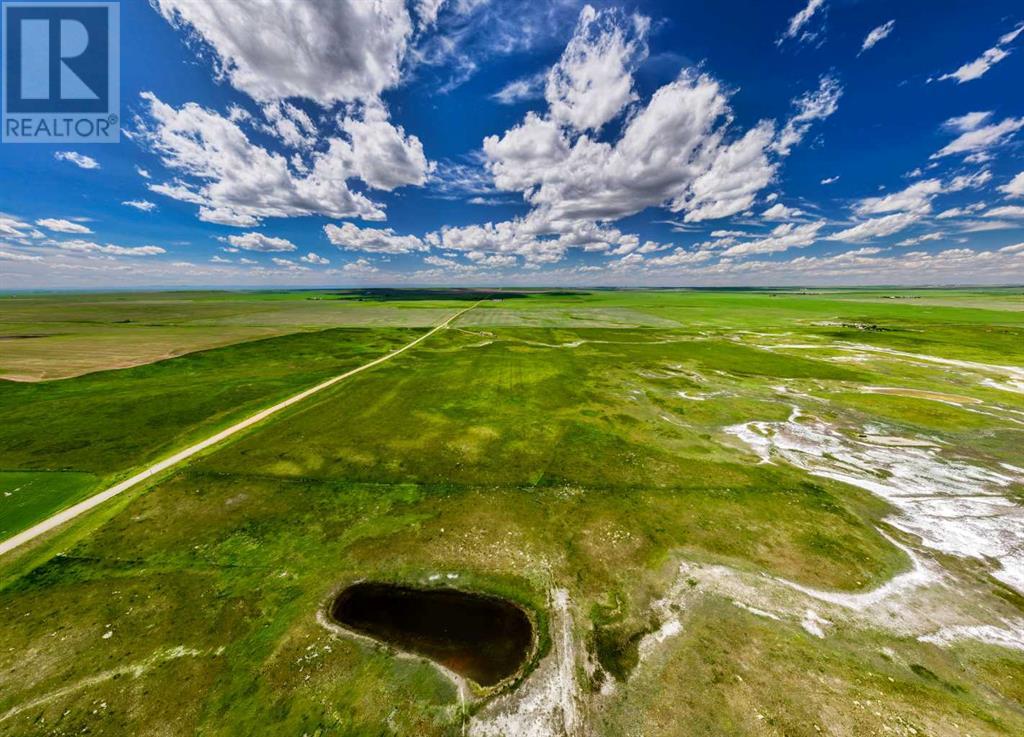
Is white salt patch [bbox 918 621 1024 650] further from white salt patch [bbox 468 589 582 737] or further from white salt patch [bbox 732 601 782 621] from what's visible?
white salt patch [bbox 468 589 582 737]

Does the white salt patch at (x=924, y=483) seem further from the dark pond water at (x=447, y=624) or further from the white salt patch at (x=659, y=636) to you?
the dark pond water at (x=447, y=624)

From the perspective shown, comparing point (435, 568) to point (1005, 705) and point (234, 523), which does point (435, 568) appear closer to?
point (234, 523)

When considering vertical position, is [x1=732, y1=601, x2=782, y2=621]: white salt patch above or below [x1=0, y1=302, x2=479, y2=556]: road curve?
above

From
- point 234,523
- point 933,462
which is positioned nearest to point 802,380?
point 933,462

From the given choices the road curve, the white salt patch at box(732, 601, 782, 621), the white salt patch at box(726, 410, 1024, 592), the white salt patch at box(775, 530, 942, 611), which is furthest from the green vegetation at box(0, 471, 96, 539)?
the white salt patch at box(726, 410, 1024, 592)

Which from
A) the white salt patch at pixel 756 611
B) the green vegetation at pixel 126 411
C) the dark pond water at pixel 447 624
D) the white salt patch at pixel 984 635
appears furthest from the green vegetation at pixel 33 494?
the white salt patch at pixel 984 635

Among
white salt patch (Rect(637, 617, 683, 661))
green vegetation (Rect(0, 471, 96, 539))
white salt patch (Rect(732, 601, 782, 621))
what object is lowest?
green vegetation (Rect(0, 471, 96, 539))
